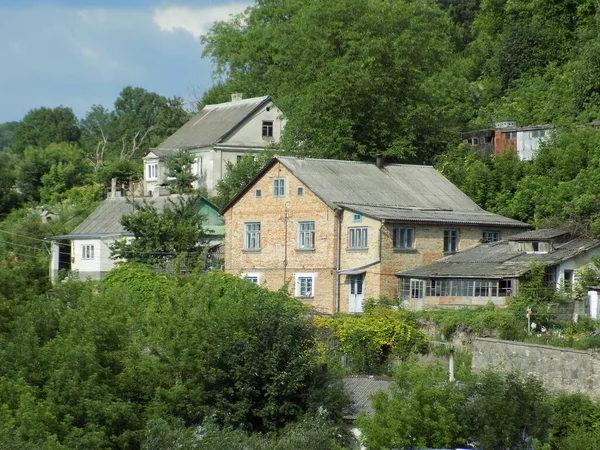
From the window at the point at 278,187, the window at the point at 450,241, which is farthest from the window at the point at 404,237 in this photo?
the window at the point at 278,187

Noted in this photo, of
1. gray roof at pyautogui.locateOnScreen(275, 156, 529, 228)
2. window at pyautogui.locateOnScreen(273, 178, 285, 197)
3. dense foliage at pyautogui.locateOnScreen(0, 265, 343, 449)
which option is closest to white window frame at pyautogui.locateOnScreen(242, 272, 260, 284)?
window at pyautogui.locateOnScreen(273, 178, 285, 197)

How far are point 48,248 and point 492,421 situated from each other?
36.4 m

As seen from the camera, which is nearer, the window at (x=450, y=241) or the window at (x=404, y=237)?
the window at (x=404, y=237)

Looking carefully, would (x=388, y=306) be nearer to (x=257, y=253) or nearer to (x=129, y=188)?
(x=257, y=253)

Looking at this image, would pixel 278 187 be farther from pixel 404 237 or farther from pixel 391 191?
pixel 404 237

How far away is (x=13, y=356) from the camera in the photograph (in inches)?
1277

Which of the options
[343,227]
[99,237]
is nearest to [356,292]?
[343,227]

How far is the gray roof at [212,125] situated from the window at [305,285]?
17.6m

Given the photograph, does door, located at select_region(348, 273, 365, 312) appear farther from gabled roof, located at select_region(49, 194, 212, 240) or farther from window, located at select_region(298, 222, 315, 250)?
gabled roof, located at select_region(49, 194, 212, 240)

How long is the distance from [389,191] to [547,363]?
17.2 meters

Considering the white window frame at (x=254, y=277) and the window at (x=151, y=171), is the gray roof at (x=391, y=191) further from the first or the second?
the window at (x=151, y=171)

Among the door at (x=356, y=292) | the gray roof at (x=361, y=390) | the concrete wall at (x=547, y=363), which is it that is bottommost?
the gray roof at (x=361, y=390)

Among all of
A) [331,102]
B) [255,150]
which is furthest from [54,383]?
[255,150]

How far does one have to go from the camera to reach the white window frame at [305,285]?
44438 millimetres
